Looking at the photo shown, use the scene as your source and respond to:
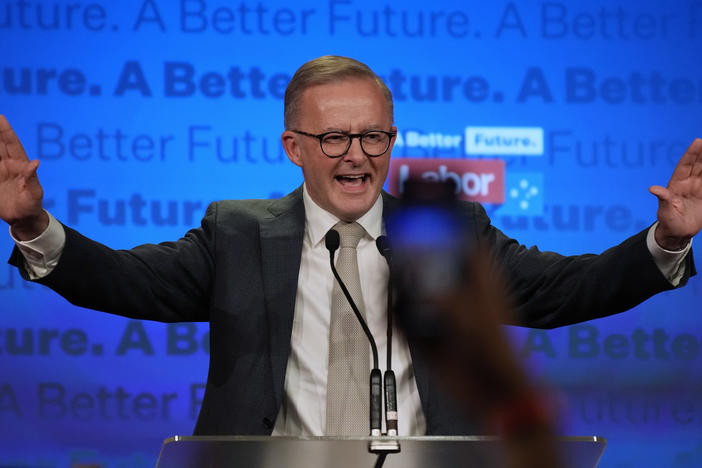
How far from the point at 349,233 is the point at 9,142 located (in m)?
0.88

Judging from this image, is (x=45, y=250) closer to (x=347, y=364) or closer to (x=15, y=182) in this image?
(x=15, y=182)

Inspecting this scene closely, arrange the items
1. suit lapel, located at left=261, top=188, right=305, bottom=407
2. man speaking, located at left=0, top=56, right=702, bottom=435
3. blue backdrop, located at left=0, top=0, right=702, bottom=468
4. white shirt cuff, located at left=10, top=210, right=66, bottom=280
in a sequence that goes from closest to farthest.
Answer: white shirt cuff, located at left=10, top=210, right=66, bottom=280
man speaking, located at left=0, top=56, right=702, bottom=435
suit lapel, located at left=261, top=188, right=305, bottom=407
blue backdrop, located at left=0, top=0, right=702, bottom=468

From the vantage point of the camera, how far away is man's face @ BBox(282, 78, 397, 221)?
88.4 inches

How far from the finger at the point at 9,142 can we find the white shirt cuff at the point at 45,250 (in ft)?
0.49

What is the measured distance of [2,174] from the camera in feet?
6.00

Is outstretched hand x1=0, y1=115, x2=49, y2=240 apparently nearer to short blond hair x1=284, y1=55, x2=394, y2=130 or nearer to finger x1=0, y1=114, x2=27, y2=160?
finger x1=0, y1=114, x2=27, y2=160

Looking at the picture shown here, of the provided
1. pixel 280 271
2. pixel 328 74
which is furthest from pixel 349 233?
pixel 328 74

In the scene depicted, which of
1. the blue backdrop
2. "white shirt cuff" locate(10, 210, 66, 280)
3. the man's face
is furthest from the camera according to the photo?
the blue backdrop

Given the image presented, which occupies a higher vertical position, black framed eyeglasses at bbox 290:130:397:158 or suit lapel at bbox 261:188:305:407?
black framed eyeglasses at bbox 290:130:397:158

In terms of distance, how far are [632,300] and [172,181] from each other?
2.17 metres

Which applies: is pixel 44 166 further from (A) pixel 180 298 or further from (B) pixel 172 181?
(A) pixel 180 298

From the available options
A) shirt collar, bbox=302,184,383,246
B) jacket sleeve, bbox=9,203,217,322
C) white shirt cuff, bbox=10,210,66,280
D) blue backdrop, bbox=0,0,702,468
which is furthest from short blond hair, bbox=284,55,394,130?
blue backdrop, bbox=0,0,702,468

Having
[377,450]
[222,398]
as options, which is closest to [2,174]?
[222,398]

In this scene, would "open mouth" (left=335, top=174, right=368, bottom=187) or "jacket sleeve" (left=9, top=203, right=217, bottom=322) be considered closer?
"jacket sleeve" (left=9, top=203, right=217, bottom=322)
